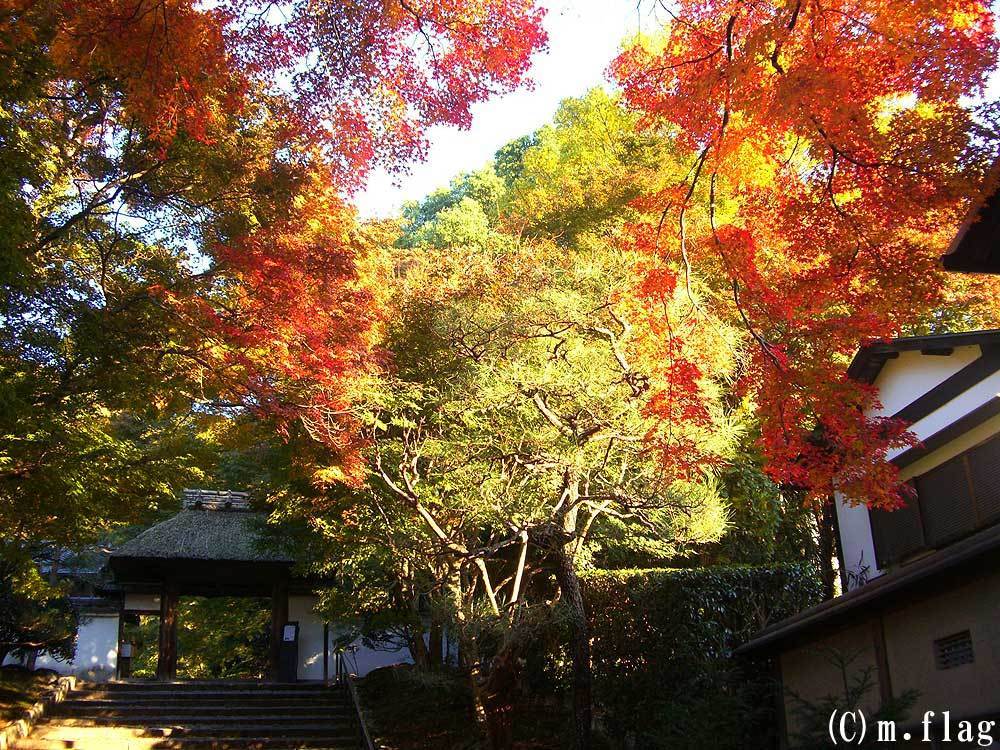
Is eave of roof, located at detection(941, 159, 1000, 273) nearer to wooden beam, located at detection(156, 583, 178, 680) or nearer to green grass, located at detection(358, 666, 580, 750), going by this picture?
green grass, located at detection(358, 666, 580, 750)

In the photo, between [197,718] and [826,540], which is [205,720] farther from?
[826,540]

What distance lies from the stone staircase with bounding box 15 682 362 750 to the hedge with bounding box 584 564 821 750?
5187 millimetres

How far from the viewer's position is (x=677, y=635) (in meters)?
10.6

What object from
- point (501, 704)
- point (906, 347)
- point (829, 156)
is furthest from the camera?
point (501, 704)

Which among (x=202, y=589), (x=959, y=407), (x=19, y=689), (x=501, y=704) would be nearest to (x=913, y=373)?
(x=959, y=407)

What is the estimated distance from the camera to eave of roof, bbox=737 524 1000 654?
6148 millimetres

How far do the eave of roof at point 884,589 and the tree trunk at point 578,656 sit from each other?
2.11 metres

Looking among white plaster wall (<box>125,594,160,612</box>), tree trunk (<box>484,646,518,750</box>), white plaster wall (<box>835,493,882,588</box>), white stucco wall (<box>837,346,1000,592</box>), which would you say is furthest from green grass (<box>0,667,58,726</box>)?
white plaster wall (<box>835,493,882,588</box>)

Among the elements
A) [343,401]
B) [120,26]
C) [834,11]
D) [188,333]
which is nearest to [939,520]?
[834,11]

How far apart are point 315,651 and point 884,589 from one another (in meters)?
17.8

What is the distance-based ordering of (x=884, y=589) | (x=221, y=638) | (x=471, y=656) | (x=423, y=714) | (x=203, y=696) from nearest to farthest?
(x=884, y=589) → (x=471, y=656) → (x=423, y=714) → (x=203, y=696) → (x=221, y=638)

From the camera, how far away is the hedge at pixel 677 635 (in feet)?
32.3

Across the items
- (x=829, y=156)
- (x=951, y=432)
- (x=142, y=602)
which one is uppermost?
(x=829, y=156)

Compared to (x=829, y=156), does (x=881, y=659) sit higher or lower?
lower
